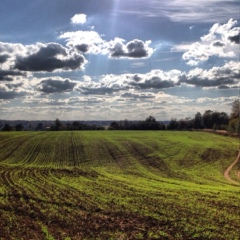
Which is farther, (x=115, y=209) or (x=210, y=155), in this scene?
(x=210, y=155)

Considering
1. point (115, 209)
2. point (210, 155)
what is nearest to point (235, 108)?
point (210, 155)

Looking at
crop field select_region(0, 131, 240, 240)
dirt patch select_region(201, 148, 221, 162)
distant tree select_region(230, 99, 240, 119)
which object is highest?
distant tree select_region(230, 99, 240, 119)

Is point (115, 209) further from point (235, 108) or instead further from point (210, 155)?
point (235, 108)

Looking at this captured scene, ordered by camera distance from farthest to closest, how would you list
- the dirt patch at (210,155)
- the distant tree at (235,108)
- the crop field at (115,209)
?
the distant tree at (235,108) → the dirt patch at (210,155) → the crop field at (115,209)

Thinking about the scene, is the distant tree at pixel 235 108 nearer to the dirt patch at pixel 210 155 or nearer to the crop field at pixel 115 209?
the dirt patch at pixel 210 155

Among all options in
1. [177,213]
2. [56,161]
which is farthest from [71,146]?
[177,213]

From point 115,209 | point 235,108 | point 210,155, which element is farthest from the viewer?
point 235,108

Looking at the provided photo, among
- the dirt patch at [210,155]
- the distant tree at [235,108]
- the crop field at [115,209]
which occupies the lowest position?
the crop field at [115,209]

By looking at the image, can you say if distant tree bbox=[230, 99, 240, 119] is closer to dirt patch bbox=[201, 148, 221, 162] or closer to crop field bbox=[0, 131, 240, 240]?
dirt patch bbox=[201, 148, 221, 162]

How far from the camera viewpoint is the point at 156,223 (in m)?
22.4

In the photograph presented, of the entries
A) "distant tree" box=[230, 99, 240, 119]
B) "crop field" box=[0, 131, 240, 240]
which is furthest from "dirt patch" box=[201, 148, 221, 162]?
"distant tree" box=[230, 99, 240, 119]

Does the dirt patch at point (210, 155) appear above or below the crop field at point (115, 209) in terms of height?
above

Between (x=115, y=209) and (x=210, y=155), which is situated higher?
(x=210, y=155)

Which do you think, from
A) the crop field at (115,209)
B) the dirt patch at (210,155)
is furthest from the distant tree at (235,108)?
the crop field at (115,209)
